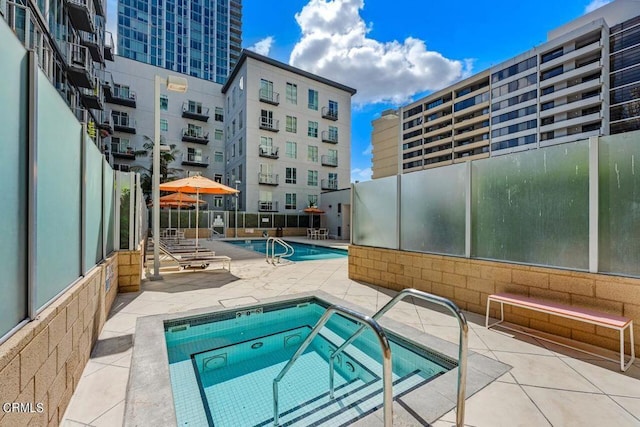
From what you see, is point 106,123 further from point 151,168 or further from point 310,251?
point 310,251

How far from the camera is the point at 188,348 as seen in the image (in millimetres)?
3559

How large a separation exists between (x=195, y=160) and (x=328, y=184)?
41.2 ft

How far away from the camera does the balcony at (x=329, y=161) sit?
87.8 feet

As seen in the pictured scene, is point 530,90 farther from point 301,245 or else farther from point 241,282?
point 241,282

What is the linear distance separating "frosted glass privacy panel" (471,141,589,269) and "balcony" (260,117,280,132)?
70.5 feet

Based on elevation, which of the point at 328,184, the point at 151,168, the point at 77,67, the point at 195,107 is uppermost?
the point at 195,107

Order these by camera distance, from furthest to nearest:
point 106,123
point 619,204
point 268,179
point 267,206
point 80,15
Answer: point 268,179 → point 267,206 → point 106,123 → point 80,15 → point 619,204

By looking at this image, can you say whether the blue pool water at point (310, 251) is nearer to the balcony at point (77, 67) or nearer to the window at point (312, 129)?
the balcony at point (77, 67)

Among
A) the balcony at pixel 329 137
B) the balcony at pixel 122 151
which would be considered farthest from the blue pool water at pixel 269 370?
the balcony at pixel 122 151

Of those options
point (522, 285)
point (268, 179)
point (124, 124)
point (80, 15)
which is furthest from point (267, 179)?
point (522, 285)

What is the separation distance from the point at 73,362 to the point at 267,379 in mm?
1709

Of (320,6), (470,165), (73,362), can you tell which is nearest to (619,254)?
(470,165)

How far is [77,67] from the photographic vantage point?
1395cm

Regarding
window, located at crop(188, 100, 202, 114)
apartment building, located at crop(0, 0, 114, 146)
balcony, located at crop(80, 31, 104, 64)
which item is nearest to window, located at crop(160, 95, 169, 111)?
window, located at crop(188, 100, 202, 114)
